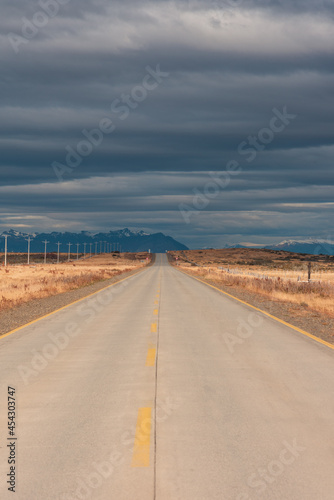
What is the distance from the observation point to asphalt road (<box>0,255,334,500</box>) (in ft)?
14.7

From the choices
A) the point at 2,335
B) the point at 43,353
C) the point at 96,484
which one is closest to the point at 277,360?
the point at 43,353

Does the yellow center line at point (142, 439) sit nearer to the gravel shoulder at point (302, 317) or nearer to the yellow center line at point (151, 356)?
the yellow center line at point (151, 356)

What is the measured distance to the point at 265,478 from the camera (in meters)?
4.60

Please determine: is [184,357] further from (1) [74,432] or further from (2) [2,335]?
(2) [2,335]

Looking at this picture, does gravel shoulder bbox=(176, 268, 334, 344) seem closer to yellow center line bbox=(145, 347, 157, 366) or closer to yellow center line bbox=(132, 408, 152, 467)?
yellow center line bbox=(145, 347, 157, 366)

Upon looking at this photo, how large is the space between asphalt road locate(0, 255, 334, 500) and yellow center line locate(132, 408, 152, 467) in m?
0.01

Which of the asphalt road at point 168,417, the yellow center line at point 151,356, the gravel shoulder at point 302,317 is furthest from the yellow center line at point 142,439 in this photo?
the gravel shoulder at point 302,317

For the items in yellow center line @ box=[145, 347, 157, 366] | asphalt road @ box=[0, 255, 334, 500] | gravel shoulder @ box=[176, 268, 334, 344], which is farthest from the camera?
gravel shoulder @ box=[176, 268, 334, 344]

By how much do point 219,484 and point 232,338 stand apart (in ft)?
27.2

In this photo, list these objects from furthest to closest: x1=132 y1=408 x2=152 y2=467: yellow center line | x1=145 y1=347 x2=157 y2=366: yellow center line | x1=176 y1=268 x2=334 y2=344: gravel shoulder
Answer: x1=176 y1=268 x2=334 y2=344: gravel shoulder
x1=145 y1=347 x2=157 y2=366: yellow center line
x1=132 y1=408 x2=152 y2=467: yellow center line

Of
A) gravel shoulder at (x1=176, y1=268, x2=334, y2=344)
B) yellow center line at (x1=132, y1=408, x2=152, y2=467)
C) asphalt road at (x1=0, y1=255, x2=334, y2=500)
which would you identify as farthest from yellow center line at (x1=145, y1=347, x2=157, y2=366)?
gravel shoulder at (x1=176, y1=268, x2=334, y2=344)

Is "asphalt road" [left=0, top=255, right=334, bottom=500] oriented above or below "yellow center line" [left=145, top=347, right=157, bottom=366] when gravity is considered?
above

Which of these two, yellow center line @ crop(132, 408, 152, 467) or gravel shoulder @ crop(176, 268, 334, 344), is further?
gravel shoulder @ crop(176, 268, 334, 344)

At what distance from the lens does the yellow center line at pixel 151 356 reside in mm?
9680
